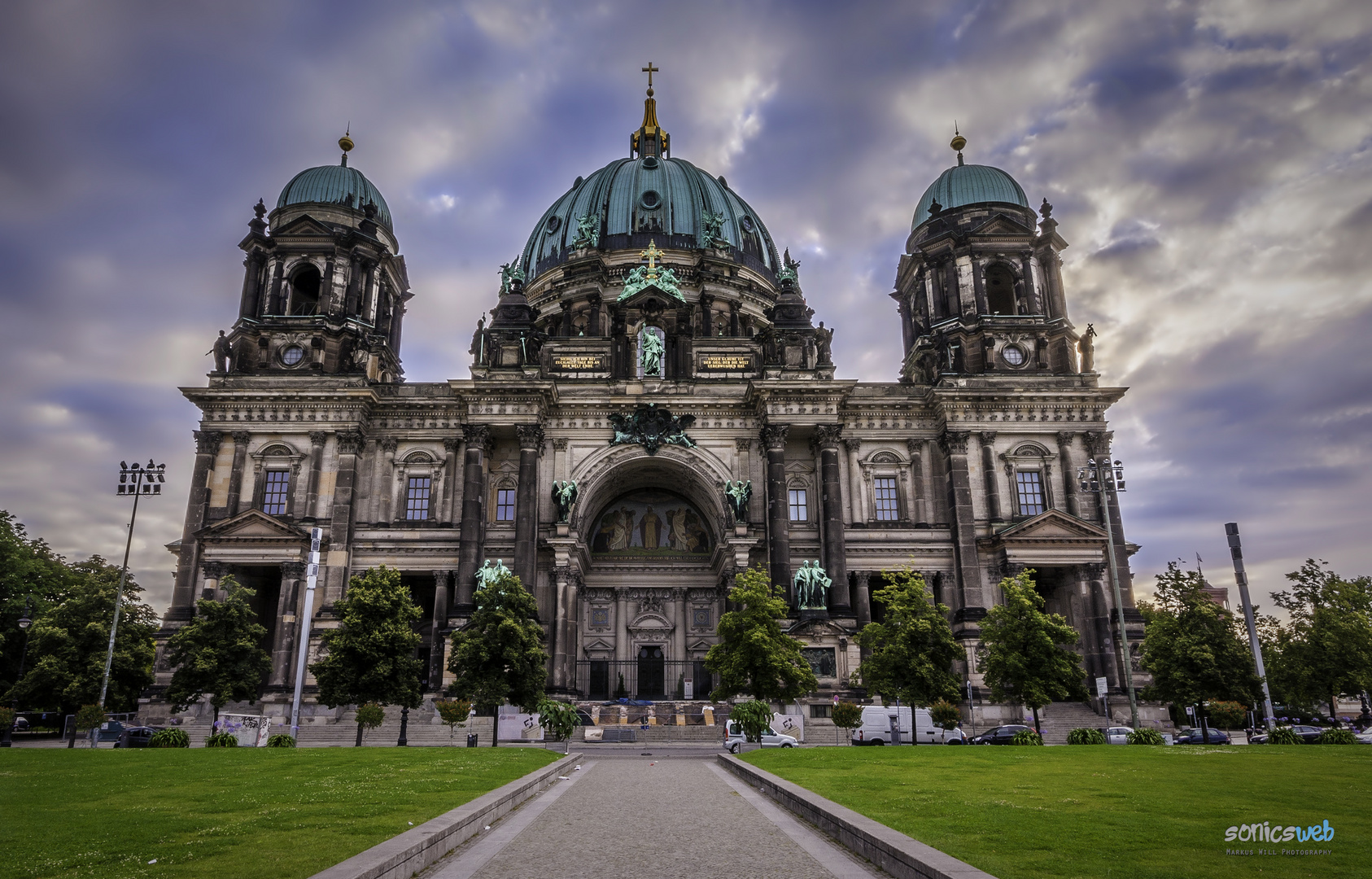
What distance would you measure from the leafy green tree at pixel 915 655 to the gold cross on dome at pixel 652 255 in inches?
1195

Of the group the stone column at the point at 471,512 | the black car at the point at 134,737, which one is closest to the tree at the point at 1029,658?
the stone column at the point at 471,512

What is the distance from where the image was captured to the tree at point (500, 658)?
1358 inches

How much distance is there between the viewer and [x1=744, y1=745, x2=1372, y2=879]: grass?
8.53 meters

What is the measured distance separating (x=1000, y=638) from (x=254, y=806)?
2923 centimetres

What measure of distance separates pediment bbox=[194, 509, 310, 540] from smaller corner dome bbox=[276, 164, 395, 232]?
21020 millimetres

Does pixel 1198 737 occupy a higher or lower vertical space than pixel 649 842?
lower

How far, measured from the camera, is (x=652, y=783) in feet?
65.0

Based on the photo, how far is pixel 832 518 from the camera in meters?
48.3

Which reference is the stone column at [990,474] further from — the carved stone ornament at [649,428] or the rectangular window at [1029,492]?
the carved stone ornament at [649,428]

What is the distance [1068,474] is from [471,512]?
111ft

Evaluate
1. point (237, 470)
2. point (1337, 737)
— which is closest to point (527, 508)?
point (237, 470)

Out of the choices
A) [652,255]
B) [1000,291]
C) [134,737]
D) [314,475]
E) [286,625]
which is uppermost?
[652,255]

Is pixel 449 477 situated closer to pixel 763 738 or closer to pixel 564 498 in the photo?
pixel 564 498

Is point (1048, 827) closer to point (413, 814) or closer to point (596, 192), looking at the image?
point (413, 814)
